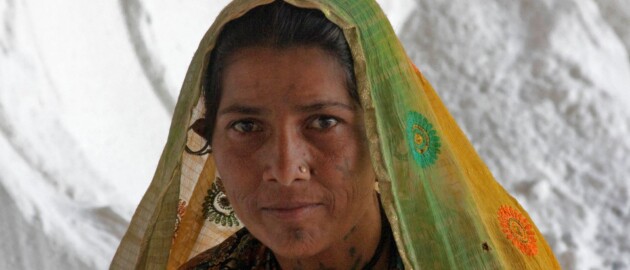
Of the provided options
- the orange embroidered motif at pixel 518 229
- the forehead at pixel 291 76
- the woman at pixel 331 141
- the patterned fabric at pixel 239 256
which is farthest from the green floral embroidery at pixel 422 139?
the patterned fabric at pixel 239 256

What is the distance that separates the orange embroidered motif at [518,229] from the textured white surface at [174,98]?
4.40ft

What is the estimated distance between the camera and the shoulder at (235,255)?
69.7 inches

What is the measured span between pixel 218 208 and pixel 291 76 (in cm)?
52

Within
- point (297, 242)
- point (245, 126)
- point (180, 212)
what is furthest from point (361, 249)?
point (180, 212)

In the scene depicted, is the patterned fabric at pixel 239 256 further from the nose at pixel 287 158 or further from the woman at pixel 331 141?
the nose at pixel 287 158

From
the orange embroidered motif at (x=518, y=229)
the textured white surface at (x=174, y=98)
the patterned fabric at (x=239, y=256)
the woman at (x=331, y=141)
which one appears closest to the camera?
the woman at (x=331, y=141)

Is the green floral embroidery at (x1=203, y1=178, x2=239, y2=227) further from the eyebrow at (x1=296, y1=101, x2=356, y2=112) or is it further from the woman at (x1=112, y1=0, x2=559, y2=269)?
the eyebrow at (x1=296, y1=101, x2=356, y2=112)

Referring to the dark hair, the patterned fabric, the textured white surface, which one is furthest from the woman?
the textured white surface

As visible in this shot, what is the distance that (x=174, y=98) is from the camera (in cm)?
335

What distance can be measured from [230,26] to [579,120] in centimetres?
217

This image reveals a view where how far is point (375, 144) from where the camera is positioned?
1393mm

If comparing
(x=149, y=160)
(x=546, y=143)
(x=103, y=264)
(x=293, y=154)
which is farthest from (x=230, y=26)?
(x=546, y=143)

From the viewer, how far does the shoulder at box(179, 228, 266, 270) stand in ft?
5.81

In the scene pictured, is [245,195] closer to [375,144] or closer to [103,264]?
[375,144]
